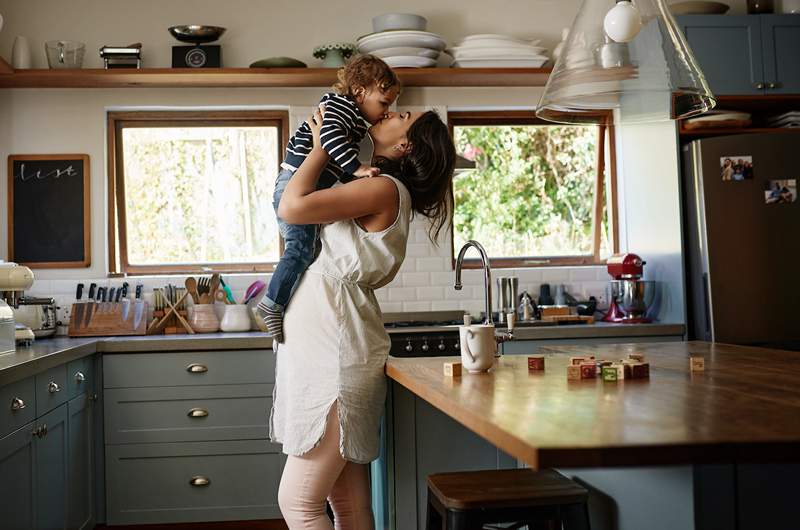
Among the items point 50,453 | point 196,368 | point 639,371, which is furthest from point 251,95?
point 639,371

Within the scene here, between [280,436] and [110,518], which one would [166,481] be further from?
[280,436]

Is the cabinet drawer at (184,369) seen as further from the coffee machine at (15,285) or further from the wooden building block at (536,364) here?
the wooden building block at (536,364)

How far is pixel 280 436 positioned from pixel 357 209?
63 centimetres

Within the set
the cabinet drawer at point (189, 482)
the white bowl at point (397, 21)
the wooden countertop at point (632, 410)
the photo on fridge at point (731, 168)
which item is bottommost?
the cabinet drawer at point (189, 482)

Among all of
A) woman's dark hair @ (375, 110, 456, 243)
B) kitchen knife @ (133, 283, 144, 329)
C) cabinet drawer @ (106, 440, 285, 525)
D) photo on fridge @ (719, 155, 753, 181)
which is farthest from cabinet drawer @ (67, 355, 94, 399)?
photo on fridge @ (719, 155, 753, 181)

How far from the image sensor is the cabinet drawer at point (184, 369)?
4086mm

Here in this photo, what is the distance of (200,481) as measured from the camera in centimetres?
409

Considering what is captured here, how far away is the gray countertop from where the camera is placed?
3732mm

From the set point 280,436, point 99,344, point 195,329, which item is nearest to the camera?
point 280,436

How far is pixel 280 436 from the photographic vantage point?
2283mm

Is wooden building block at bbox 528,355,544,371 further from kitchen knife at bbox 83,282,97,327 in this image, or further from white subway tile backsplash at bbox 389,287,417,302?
kitchen knife at bbox 83,282,97,327

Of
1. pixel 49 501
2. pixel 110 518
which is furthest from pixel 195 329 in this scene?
pixel 49 501

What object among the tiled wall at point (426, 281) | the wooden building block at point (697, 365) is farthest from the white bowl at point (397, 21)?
the wooden building block at point (697, 365)

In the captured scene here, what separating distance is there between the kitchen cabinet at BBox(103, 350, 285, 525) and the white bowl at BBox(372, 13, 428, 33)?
184cm
